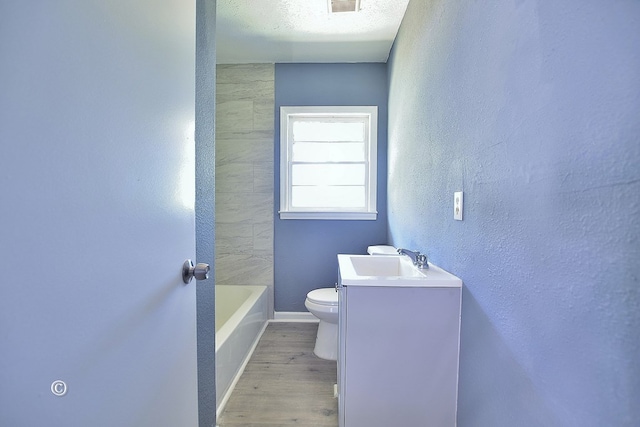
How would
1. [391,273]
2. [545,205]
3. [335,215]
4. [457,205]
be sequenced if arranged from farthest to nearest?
[335,215], [391,273], [457,205], [545,205]

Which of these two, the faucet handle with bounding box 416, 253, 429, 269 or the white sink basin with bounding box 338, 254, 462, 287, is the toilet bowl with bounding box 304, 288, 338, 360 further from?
the faucet handle with bounding box 416, 253, 429, 269

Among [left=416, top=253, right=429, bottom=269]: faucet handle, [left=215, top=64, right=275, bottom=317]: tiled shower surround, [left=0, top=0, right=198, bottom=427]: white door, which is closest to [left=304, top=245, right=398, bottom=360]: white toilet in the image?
[left=416, top=253, right=429, bottom=269]: faucet handle

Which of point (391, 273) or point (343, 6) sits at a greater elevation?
point (343, 6)

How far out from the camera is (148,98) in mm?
670

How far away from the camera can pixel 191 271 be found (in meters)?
0.84

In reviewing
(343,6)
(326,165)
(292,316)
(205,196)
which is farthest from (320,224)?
(343,6)

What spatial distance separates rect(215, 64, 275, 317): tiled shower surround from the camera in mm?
2770

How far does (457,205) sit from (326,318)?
1281 millimetres

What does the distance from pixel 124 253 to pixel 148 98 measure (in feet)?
1.16

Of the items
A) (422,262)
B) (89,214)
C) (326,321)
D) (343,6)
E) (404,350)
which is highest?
(343,6)

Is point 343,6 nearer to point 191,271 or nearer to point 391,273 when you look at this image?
point 391,273

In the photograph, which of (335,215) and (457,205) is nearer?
(457,205)

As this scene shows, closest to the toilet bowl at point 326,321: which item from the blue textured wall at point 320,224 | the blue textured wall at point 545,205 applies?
the blue textured wall at point 320,224

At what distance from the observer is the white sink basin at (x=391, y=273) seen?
1181 millimetres
